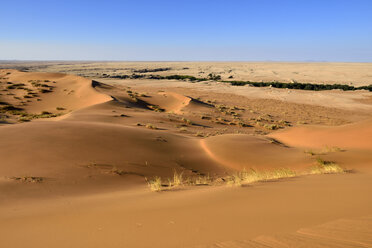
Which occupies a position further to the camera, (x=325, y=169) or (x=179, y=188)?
(x=325, y=169)

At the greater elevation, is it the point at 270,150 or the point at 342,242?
the point at 342,242

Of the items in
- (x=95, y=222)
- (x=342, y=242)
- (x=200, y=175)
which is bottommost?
(x=200, y=175)

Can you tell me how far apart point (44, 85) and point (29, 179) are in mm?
26822

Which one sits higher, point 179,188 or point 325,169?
point 325,169

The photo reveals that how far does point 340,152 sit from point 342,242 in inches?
310

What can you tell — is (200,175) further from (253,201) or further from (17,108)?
(17,108)

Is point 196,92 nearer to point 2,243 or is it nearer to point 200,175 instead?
point 200,175

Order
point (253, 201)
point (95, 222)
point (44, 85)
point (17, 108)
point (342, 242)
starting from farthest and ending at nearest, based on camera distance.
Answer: point (44, 85) < point (17, 108) < point (253, 201) < point (95, 222) < point (342, 242)

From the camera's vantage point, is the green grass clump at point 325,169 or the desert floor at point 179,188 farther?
the green grass clump at point 325,169

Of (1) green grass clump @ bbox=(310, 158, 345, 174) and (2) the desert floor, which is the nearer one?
(2) the desert floor

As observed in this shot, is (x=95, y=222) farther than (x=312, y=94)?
No

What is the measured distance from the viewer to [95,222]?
4.16 metres

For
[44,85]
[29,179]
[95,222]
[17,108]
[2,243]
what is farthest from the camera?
[44,85]

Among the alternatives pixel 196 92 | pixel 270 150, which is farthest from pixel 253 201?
pixel 196 92
